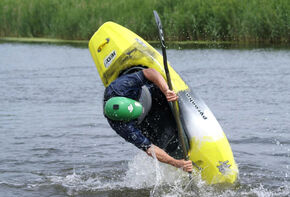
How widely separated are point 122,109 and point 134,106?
0.14 meters

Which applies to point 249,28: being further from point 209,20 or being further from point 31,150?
point 31,150

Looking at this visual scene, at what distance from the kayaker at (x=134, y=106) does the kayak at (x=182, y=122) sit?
34 centimetres

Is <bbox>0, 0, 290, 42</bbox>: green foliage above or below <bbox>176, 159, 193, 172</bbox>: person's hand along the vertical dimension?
below

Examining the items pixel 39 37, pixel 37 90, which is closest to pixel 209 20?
pixel 37 90

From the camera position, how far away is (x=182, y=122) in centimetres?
651

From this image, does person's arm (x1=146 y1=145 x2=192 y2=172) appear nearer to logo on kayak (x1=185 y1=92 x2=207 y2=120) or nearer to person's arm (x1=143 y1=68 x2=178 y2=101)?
person's arm (x1=143 y1=68 x2=178 y2=101)

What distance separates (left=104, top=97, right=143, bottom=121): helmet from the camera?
5.83 metres

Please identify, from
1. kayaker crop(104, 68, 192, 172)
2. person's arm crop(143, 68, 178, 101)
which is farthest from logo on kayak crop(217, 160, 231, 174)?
person's arm crop(143, 68, 178, 101)

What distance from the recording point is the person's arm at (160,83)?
5.93 m

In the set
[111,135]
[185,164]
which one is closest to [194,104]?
[185,164]

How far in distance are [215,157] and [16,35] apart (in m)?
24.1

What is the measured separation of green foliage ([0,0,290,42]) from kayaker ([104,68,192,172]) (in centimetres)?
1400

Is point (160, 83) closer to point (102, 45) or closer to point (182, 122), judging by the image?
point (182, 122)

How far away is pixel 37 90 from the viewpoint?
13.4 meters
